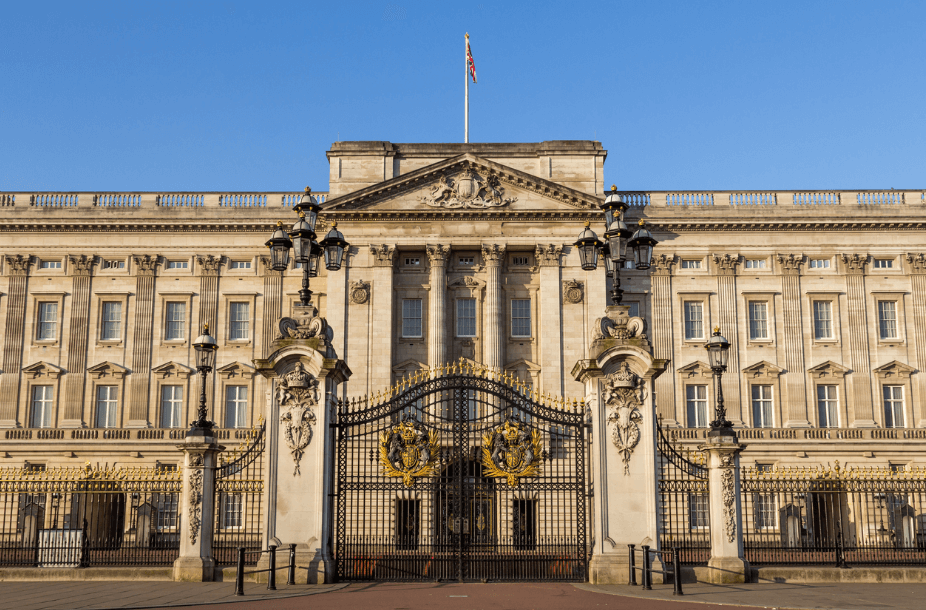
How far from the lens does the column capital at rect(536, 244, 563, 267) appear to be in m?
48.6

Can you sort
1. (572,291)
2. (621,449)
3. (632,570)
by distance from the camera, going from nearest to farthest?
(632,570)
(621,449)
(572,291)

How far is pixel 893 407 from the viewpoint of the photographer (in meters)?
49.0

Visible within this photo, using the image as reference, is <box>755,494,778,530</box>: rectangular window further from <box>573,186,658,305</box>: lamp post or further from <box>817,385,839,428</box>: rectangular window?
<box>573,186,658,305</box>: lamp post

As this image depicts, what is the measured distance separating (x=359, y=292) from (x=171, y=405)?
1181cm

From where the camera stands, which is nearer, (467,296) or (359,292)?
(359,292)

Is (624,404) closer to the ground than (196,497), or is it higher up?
higher up

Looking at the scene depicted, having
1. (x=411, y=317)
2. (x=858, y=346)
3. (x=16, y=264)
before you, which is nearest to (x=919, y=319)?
(x=858, y=346)

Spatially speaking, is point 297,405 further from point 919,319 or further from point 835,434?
point 919,319

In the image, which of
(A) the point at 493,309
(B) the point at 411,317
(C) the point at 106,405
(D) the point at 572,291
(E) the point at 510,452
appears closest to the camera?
(E) the point at 510,452

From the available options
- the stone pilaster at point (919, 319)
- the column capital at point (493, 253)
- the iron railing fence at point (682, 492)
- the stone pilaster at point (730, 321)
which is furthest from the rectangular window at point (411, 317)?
the stone pilaster at point (919, 319)

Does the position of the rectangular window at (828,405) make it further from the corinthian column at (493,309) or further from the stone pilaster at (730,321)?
the corinthian column at (493,309)

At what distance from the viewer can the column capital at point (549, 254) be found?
4856 cm

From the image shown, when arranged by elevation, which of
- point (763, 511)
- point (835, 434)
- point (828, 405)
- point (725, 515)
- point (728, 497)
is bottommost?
point (763, 511)

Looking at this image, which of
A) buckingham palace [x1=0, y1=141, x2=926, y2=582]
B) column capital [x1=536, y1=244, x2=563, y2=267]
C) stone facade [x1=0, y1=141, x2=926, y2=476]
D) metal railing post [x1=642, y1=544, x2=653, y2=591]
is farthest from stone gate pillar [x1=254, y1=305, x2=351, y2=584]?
column capital [x1=536, y1=244, x2=563, y2=267]
